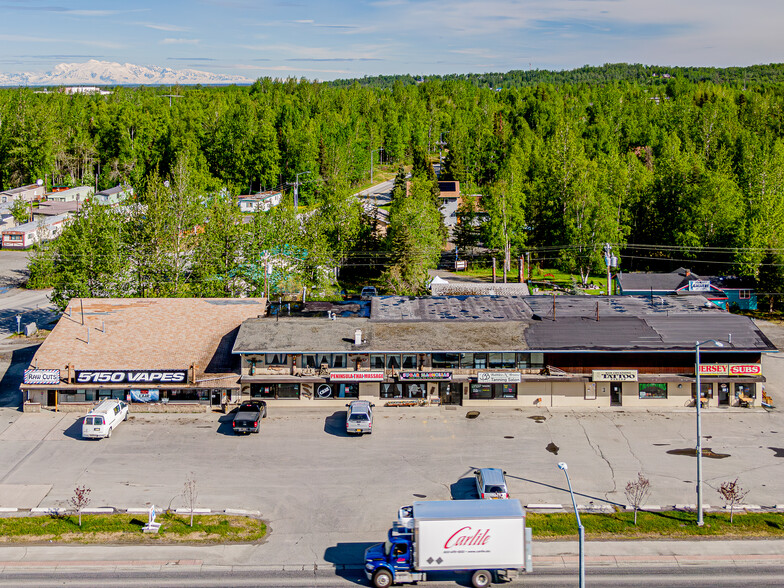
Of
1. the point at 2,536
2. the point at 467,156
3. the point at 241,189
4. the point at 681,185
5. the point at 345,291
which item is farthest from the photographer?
the point at 467,156

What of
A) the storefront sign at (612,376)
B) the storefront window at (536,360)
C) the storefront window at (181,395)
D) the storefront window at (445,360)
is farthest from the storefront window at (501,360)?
the storefront window at (181,395)

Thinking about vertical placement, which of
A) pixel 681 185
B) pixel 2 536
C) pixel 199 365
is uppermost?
pixel 681 185

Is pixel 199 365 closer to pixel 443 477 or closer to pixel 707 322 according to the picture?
pixel 443 477

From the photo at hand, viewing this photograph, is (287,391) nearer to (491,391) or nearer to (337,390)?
(337,390)

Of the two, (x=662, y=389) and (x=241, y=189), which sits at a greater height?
(x=241, y=189)

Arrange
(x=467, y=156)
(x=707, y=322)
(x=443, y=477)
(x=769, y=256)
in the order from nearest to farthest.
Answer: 1. (x=443, y=477)
2. (x=707, y=322)
3. (x=769, y=256)
4. (x=467, y=156)

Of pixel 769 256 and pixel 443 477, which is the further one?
pixel 769 256

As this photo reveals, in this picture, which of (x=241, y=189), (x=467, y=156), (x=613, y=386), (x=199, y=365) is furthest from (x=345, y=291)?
(x=467, y=156)

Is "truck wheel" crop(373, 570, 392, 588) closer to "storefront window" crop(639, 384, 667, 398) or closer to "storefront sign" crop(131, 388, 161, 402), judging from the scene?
"storefront sign" crop(131, 388, 161, 402)
